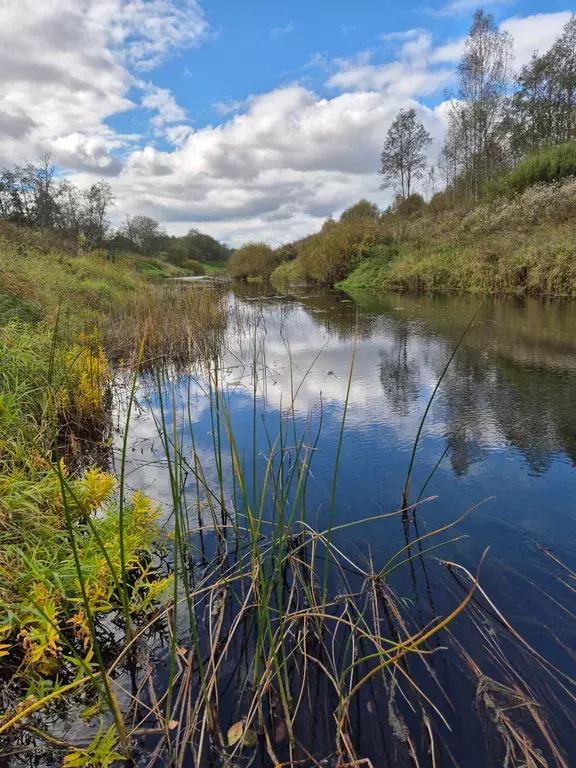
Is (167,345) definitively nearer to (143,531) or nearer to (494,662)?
(143,531)

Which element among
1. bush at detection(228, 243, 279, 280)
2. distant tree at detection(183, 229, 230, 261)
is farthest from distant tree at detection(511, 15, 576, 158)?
distant tree at detection(183, 229, 230, 261)

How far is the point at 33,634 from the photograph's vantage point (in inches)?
52.7

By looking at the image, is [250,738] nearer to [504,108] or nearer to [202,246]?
[504,108]

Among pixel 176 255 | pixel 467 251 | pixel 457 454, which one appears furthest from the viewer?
pixel 176 255

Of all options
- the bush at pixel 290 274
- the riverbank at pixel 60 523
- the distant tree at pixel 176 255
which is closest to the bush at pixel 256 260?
the bush at pixel 290 274

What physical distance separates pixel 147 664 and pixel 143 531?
592 mm

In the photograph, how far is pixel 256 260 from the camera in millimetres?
32000

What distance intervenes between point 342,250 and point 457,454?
18.5m

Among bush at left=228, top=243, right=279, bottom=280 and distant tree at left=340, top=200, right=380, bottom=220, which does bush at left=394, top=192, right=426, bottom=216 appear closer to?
distant tree at left=340, top=200, right=380, bottom=220

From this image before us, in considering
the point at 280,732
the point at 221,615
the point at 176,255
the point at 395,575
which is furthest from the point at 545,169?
the point at 176,255

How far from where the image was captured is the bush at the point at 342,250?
65.8 ft

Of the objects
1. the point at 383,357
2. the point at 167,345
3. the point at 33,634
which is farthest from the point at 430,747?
the point at 167,345

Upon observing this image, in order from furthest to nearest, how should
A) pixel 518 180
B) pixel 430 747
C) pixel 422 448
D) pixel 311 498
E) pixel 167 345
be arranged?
pixel 518 180 < pixel 167 345 < pixel 422 448 < pixel 311 498 < pixel 430 747

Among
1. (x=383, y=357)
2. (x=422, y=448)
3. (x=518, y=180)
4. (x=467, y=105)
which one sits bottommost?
(x=422, y=448)
